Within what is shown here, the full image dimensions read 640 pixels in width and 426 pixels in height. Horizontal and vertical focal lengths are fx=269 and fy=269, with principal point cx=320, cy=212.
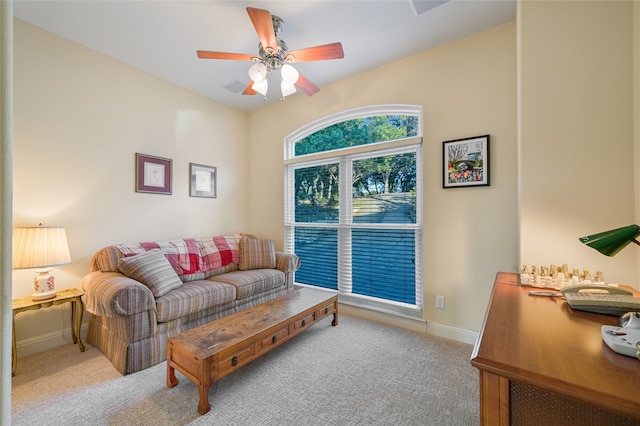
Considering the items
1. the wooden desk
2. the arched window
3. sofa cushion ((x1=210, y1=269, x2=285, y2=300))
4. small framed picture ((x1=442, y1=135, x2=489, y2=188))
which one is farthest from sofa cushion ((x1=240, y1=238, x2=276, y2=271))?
the wooden desk

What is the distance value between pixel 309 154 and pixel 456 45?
1.93 m

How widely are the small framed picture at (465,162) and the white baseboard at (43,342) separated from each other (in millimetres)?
3762

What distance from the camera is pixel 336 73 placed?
3.07m

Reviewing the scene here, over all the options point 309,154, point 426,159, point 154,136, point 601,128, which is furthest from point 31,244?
point 601,128

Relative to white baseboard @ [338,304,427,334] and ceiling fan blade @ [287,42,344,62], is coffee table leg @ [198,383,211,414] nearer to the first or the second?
white baseboard @ [338,304,427,334]

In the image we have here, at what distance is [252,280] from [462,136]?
99.7 inches

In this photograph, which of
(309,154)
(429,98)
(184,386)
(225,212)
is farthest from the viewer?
(225,212)

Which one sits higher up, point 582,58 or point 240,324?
point 582,58

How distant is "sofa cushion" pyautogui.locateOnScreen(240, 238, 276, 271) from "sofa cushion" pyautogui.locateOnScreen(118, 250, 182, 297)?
95 centimetres

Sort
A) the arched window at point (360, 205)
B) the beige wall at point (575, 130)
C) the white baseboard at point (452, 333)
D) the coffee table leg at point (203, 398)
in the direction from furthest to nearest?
the arched window at point (360, 205), the white baseboard at point (452, 333), the coffee table leg at point (203, 398), the beige wall at point (575, 130)

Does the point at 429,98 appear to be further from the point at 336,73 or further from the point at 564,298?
the point at 564,298

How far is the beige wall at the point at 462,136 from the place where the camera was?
2.30 metres

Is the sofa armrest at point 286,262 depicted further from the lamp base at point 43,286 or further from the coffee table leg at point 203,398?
the lamp base at point 43,286

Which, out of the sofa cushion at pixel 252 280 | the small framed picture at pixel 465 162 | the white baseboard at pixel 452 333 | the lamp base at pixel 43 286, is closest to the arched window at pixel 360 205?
the white baseboard at pixel 452 333
